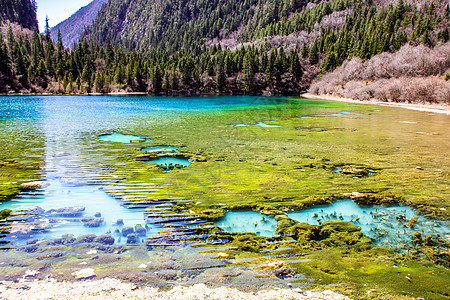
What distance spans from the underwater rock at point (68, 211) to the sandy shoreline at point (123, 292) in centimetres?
253

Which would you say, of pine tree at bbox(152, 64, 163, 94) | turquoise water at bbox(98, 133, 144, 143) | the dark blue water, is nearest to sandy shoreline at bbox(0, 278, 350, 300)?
turquoise water at bbox(98, 133, 144, 143)

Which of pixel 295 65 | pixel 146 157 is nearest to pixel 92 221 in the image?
pixel 146 157

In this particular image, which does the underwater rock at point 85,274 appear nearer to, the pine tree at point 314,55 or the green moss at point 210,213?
the green moss at point 210,213

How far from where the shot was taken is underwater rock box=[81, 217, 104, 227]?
6.05 m

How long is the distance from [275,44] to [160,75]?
62.5 meters

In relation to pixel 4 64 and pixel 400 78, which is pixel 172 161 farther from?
pixel 4 64

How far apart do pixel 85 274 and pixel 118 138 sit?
14.0 m

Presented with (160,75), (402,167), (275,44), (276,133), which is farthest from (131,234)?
(275,44)

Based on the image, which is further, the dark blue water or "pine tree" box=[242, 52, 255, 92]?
"pine tree" box=[242, 52, 255, 92]

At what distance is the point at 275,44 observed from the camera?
142625 mm

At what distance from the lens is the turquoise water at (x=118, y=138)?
1657 cm

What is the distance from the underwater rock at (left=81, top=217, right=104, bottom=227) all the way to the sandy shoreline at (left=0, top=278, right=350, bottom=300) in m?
2.02

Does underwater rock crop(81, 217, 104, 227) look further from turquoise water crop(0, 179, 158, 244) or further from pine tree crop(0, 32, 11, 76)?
pine tree crop(0, 32, 11, 76)

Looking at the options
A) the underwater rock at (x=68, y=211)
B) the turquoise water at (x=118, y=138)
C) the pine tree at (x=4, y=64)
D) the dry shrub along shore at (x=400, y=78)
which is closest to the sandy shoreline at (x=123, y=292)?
the underwater rock at (x=68, y=211)
